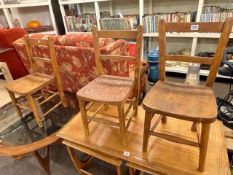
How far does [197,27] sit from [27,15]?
3.66 meters

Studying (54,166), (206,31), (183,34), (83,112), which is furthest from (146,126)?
(183,34)

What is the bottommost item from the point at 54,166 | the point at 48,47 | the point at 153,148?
the point at 54,166

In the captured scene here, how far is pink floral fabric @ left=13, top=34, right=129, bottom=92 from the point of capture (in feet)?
5.65

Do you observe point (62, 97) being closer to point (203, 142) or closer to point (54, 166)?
point (54, 166)

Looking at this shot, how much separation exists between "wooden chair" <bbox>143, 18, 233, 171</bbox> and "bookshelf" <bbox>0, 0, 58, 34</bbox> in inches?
112

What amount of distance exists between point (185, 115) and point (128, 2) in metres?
2.80

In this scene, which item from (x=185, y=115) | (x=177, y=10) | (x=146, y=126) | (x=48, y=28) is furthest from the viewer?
(x=48, y=28)

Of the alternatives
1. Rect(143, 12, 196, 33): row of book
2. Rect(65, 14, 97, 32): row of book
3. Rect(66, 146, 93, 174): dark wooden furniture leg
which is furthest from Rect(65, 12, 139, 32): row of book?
Rect(66, 146, 93, 174): dark wooden furniture leg

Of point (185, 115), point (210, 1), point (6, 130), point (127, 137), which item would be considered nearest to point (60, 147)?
point (6, 130)

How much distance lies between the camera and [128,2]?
3.08 meters

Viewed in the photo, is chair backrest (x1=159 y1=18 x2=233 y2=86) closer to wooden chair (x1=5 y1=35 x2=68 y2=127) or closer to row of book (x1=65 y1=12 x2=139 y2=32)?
wooden chair (x1=5 y1=35 x2=68 y2=127)

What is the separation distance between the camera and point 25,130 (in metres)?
1.59

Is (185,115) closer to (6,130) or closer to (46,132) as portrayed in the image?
(46,132)

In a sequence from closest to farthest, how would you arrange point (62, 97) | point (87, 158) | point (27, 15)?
1. point (87, 158)
2. point (62, 97)
3. point (27, 15)
